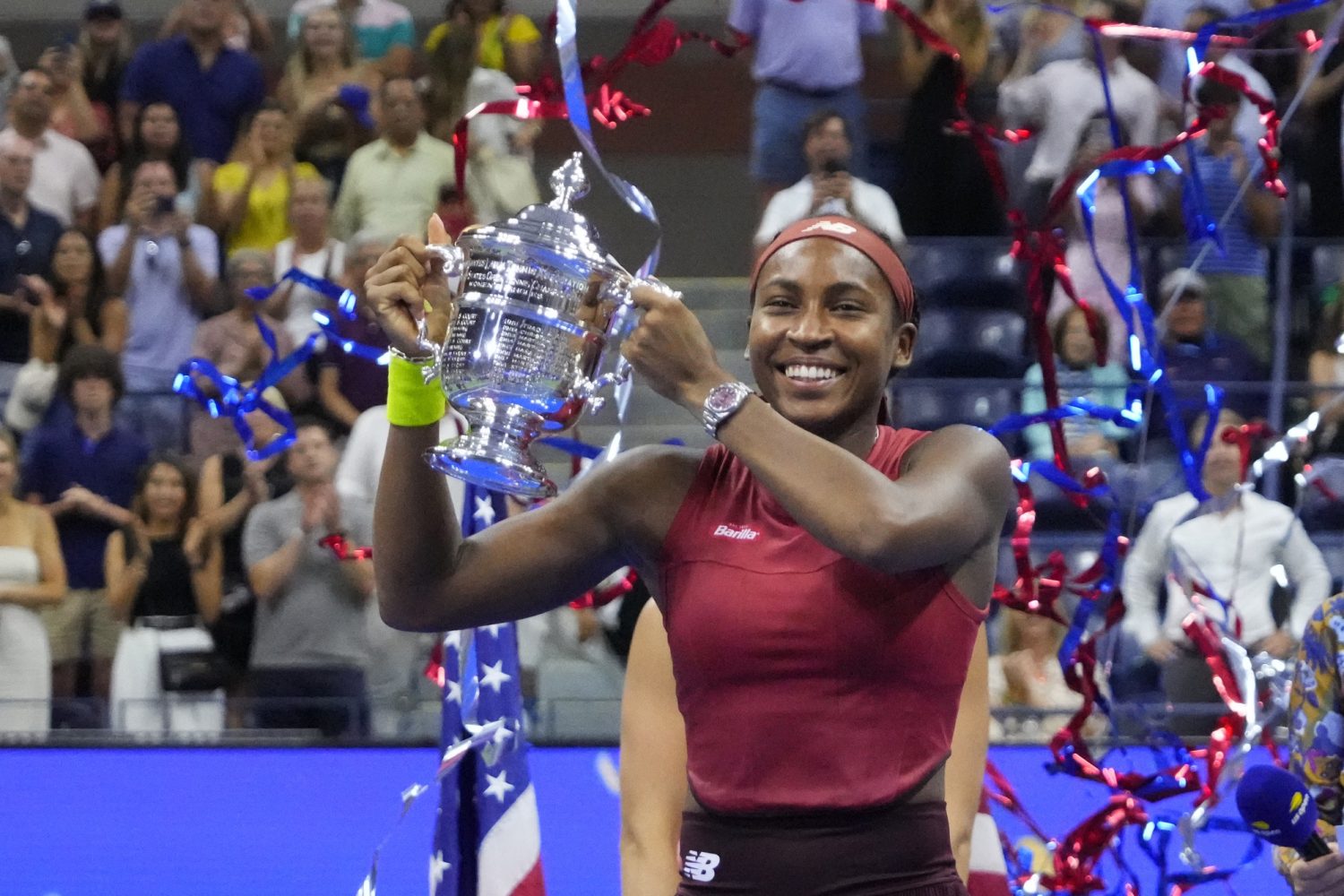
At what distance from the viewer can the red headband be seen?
2051mm

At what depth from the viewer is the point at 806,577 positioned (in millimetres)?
1956

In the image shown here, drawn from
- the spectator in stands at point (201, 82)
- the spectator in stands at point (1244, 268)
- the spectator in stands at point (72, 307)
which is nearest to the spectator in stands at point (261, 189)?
the spectator in stands at point (201, 82)

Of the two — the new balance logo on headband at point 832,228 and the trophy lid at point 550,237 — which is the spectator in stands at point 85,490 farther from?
the new balance logo on headband at point 832,228

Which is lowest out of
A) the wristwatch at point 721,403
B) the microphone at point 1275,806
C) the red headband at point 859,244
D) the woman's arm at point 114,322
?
the woman's arm at point 114,322

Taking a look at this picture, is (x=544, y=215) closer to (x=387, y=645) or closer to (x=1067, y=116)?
(x=387, y=645)

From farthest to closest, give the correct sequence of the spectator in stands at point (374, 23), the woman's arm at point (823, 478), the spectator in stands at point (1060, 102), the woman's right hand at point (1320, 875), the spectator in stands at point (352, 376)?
the spectator in stands at point (374, 23)
the spectator in stands at point (1060, 102)
the spectator in stands at point (352, 376)
the woman's right hand at point (1320, 875)
the woman's arm at point (823, 478)

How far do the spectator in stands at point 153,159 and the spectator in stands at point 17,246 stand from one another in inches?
10.7

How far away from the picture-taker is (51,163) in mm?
7512

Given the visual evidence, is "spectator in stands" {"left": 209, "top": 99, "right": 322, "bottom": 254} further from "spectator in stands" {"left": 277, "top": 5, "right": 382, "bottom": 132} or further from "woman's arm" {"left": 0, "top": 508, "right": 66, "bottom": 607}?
"woman's arm" {"left": 0, "top": 508, "right": 66, "bottom": 607}

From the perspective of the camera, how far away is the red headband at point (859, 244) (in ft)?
6.73

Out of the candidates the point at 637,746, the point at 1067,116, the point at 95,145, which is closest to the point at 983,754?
the point at 637,746

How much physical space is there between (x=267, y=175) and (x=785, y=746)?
5641 millimetres

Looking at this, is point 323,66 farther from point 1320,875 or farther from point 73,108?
point 1320,875

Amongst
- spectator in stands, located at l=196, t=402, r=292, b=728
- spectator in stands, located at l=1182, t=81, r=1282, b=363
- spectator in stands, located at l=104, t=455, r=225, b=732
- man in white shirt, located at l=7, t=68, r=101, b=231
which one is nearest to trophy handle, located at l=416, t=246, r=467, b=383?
spectator in stands, located at l=196, t=402, r=292, b=728
